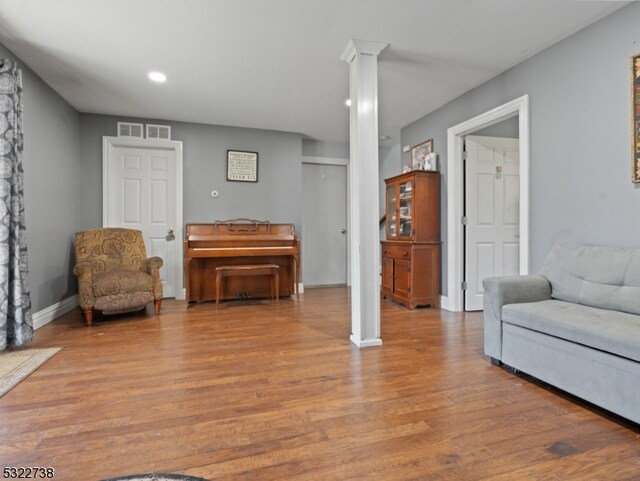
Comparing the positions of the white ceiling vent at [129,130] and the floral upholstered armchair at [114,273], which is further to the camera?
the white ceiling vent at [129,130]

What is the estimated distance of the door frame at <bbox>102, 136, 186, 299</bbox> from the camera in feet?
13.8

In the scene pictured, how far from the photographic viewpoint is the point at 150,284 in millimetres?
3510

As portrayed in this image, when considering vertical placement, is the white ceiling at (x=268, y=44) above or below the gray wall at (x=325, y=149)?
above

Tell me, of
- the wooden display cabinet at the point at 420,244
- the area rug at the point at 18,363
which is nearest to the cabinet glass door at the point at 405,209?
the wooden display cabinet at the point at 420,244

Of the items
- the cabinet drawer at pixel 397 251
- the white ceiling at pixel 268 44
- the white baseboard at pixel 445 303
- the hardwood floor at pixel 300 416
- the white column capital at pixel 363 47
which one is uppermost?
the white ceiling at pixel 268 44

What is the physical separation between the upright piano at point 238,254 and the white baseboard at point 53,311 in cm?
124

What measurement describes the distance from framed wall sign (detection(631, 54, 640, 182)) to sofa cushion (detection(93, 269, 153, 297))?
406 centimetres

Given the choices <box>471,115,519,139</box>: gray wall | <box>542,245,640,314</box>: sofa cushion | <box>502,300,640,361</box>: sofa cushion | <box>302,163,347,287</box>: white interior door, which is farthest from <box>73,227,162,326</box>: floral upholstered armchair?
<box>471,115,519,139</box>: gray wall

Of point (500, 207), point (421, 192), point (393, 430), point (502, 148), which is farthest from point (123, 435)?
point (502, 148)

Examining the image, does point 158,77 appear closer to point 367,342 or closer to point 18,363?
point 18,363

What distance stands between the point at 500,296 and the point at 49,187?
4.11 metres

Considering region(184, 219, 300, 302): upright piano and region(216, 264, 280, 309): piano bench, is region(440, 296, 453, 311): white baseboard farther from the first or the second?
region(216, 264, 280, 309): piano bench

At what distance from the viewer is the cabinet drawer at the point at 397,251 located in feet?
13.0

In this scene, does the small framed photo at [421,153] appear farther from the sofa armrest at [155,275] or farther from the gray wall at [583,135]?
the sofa armrest at [155,275]
